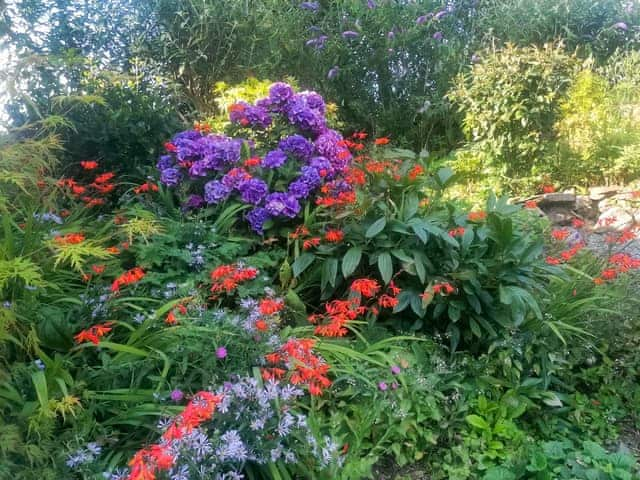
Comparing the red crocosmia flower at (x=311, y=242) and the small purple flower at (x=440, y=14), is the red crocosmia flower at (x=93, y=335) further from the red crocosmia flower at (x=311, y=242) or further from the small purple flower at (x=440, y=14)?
the small purple flower at (x=440, y=14)

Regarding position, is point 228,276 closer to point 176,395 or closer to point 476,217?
point 176,395

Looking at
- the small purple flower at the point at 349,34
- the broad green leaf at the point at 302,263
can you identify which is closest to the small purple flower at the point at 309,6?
the small purple flower at the point at 349,34

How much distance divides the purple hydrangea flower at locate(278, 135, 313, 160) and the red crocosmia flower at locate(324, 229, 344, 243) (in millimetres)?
705

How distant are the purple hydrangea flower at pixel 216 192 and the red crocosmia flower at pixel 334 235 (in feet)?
2.19

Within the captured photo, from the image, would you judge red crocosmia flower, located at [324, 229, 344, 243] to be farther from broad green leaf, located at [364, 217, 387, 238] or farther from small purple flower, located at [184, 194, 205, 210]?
small purple flower, located at [184, 194, 205, 210]

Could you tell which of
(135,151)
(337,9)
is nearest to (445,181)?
(135,151)

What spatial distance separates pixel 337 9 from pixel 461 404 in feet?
19.2

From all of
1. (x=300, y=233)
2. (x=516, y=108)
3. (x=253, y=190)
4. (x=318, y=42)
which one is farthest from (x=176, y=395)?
(x=318, y=42)

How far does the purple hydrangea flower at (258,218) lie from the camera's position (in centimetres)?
302

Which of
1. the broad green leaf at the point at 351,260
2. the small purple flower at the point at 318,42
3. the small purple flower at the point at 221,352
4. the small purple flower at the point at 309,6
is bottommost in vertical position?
the broad green leaf at the point at 351,260

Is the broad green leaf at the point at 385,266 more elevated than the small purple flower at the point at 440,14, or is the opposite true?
the small purple flower at the point at 440,14

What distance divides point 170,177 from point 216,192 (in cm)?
35

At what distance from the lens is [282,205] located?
301 cm

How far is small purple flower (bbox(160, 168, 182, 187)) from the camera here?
3219mm
